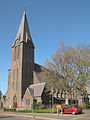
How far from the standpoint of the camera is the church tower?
43688 mm

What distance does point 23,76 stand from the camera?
146 feet

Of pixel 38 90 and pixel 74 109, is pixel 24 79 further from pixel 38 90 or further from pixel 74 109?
pixel 74 109

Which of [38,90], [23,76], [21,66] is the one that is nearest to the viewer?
[38,90]

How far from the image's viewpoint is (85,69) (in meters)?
31.1

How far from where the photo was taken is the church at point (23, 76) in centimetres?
3961

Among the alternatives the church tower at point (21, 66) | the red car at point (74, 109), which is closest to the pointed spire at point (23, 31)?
the church tower at point (21, 66)

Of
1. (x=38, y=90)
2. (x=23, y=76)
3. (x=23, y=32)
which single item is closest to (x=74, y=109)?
(x=38, y=90)

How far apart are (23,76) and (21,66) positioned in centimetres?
354

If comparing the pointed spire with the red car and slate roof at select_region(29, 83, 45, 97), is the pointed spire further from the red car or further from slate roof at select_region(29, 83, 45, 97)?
the red car

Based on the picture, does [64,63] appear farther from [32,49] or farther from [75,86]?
[32,49]

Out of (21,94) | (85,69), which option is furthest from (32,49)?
(85,69)

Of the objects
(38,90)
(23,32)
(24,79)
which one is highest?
(23,32)

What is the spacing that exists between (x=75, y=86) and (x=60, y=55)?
8.36 metres

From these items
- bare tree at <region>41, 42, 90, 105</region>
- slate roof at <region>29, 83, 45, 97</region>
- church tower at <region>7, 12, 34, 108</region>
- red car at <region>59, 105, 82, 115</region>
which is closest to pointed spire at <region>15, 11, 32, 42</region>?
church tower at <region>7, 12, 34, 108</region>
